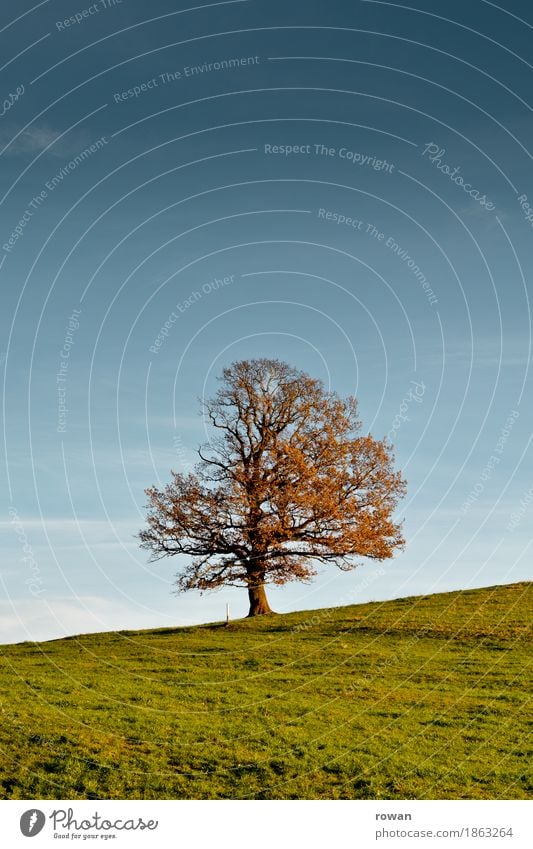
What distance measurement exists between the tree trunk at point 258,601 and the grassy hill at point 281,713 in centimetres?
595

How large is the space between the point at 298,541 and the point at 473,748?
25.4 metres

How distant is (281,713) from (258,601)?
23.4m

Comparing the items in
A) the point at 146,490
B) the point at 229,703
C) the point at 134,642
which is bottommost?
the point at 229,703

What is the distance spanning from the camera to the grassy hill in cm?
1717

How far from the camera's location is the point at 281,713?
22906mm

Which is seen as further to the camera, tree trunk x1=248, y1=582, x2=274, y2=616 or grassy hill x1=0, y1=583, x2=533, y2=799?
tree trunk x1=248, y1=582, x2=274, y2=616

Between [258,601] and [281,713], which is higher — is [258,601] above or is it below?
above

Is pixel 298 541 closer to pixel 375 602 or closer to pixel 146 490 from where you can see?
pixel 375 602

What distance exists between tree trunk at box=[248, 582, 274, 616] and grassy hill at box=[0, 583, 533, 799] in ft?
19.5

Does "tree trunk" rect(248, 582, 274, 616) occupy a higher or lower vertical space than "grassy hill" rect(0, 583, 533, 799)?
higher

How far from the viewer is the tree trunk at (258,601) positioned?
1809 inches

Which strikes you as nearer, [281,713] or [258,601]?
[281,713]

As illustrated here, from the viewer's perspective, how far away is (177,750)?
18.7 metres
